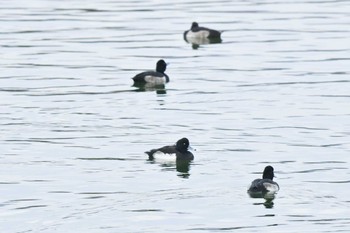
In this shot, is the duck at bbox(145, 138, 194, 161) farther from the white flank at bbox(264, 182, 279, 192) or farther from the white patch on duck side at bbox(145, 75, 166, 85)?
the white patch on duck side at bbox(145, 75, 166, 85)

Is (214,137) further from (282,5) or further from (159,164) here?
(282,5)

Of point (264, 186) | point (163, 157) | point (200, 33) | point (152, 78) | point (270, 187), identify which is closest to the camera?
point (264, 186)

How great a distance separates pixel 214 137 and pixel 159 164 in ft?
10.7

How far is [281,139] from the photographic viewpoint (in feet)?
114

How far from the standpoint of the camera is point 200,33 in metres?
55.9

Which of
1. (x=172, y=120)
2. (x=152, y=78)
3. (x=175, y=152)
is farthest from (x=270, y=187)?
(x=152, y=78)

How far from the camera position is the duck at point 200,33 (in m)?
55.8

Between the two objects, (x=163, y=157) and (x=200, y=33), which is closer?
(x=163, y=157)

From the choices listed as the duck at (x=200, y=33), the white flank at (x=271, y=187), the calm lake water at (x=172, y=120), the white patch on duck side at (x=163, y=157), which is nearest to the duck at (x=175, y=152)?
the white patch on duck side at (x=163, y=157)

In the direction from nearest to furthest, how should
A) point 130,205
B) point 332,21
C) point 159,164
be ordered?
point 130,205, point 159,164, point 332,21

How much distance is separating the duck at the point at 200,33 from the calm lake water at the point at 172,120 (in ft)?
1.36

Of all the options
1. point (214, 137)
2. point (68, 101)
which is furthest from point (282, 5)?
point (214, 137)

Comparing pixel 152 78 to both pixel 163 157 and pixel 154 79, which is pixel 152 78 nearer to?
pixel 154 79

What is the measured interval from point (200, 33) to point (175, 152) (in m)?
23.8
